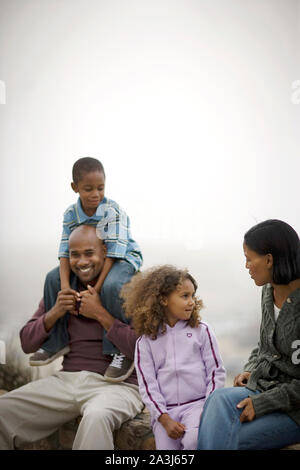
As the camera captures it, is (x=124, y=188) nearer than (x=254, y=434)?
No

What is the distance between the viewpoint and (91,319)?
7.63 ft

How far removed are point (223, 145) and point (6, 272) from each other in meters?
1.36

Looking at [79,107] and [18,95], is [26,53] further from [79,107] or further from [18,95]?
[79,107]

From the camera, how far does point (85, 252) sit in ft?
7.48

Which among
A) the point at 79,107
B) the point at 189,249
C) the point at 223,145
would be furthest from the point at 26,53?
the point at 189,249

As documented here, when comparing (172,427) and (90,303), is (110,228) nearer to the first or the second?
(90,303)

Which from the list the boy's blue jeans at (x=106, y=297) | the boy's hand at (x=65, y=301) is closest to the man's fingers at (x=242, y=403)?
the boy's blue jeans at (x=106, y=297)

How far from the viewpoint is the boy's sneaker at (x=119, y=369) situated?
215cm

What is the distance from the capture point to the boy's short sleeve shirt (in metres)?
2.31

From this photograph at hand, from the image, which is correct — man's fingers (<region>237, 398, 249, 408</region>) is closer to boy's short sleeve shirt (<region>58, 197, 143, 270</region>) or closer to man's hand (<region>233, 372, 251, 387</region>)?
man's hand (<region>233, 372, 251, 387</region>)

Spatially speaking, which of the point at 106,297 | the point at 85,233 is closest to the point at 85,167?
the point at 85,233

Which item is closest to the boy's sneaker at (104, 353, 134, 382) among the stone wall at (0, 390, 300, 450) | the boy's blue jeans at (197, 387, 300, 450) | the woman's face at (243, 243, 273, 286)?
the stone wall at (0, 390, 300, 450)

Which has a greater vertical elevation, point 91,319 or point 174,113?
point 174,113

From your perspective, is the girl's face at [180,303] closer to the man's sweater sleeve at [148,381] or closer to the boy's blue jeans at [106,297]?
the man's sweater sleeve at [148,381]
